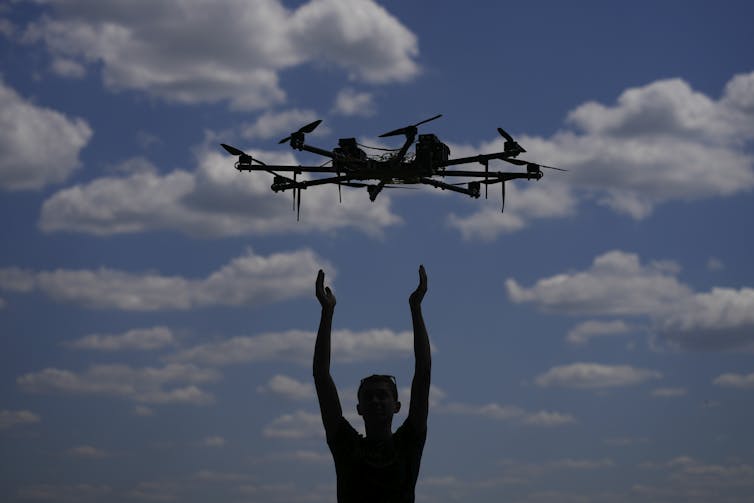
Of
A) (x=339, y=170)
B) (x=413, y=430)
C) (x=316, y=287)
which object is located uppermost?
(x=339, y=170)

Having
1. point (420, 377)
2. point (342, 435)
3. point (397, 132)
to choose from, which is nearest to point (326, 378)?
point (342, 435)

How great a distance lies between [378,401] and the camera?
1097 cm

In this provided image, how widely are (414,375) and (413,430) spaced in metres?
0.64

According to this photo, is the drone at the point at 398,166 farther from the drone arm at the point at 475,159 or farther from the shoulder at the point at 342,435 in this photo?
the shoulder at the point at 342,435

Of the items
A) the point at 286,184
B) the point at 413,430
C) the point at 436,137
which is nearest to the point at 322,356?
the point at 413,430

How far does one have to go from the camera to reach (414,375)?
37.2 ft

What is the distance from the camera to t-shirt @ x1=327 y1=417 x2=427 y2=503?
35.8ft

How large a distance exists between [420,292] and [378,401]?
1.48 meters

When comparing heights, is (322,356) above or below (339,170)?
below

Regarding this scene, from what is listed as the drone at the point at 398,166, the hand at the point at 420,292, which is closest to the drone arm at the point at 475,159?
the drone at the point at 398,166

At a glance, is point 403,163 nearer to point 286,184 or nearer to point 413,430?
point 286,184

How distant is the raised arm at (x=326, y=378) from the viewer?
11.4 meters

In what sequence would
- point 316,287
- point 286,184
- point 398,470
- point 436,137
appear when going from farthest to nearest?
point 286,184 < point 436,137 < point 316,287 < point 398,470

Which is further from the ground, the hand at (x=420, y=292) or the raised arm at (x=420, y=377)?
the hand at (x=420, y=292)
